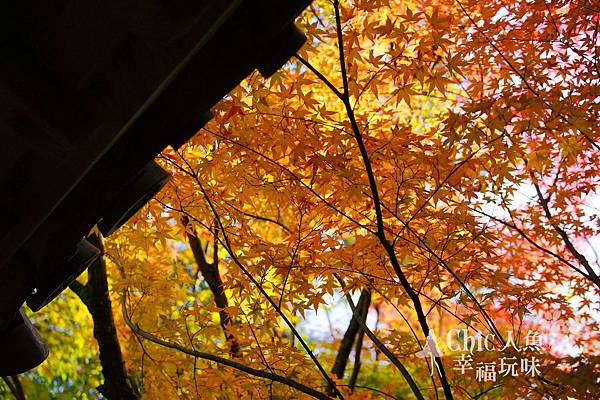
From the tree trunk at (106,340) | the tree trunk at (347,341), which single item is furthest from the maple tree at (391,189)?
the tree trunk at (347,341)

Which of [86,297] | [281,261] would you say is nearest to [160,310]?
[86,297]

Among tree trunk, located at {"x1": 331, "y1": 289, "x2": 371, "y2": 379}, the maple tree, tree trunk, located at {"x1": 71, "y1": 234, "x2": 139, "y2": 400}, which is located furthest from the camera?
tree trunk, located at {"x1": 331, "y1": 289, "x2": 371, "y2": 379}

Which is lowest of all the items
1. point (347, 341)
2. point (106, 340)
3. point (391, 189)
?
point (106, 340)

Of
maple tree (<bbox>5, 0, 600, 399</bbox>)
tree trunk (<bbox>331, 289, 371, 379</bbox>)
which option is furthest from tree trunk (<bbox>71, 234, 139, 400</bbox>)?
tree trunk (<bbox>331, 289, 371, 379</bbox>)

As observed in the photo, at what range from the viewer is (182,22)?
1.17 metres

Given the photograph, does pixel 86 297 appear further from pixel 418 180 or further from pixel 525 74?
pixel 525 74

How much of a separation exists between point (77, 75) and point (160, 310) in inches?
187

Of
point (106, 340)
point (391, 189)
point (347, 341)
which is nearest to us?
point (391, 189)

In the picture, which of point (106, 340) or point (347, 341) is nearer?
point (106, 340)

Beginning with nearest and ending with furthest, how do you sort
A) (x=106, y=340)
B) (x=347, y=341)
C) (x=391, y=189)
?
(x=391, y=189) → (x=106, y=340) → (x=347, y=341)

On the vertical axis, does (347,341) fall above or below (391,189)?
Answer: below

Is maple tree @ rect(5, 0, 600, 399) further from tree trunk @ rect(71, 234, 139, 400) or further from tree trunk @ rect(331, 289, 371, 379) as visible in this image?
tree trunk @ rect(331, 289, 371, 379)

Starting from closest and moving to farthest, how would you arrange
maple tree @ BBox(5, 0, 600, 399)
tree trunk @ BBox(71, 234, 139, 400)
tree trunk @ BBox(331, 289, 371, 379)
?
1. maple tree @ BBox(5, 0, 600, 399)
2. tree trunk @ BBox(71, 234, 139, 400)
3. tree trunk @ BBox(331, 289, 371, 379)

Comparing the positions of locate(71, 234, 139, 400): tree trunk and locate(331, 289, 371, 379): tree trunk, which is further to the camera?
locate(331, 289, 371, 379): tree trunk
